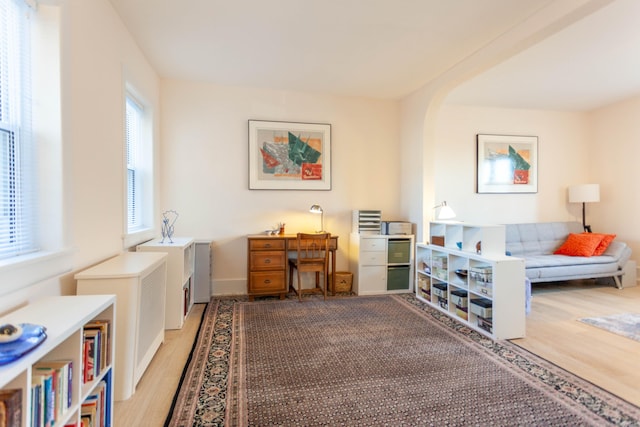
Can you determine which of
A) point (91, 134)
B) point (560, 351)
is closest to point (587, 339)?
point (560, 351)

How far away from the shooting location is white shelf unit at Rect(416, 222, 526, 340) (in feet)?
9.52

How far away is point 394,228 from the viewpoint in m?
4.48

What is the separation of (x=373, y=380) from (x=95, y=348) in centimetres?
162

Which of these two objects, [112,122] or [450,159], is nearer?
[112,122]

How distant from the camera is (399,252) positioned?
4.46 meters

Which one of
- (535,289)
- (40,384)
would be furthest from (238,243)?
(535,289)

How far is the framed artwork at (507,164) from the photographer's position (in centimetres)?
518

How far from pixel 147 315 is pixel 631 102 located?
682 cm

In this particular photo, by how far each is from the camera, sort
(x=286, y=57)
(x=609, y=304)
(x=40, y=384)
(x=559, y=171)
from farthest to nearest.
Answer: (x=559, y=171) → (x=609, y=304) → (x=286, y=57) → (x=40, y=384)

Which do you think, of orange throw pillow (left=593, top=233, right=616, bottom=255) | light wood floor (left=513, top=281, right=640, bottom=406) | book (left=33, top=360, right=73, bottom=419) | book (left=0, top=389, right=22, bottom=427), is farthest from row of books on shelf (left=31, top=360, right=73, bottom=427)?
orange throw pillow (left=593, top=233, right=616, bottom=255)

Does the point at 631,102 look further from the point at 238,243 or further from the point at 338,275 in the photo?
the point at 238,243

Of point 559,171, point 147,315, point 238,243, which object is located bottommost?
point 147,315

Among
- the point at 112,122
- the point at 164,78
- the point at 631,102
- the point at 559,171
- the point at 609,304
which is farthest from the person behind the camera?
the point at 559,171

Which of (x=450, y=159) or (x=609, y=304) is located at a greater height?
(x=450, y=159)
